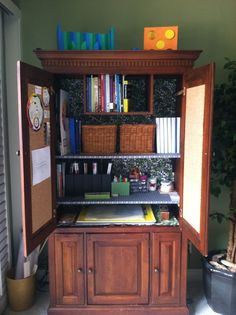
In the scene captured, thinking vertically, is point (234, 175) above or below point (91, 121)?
below

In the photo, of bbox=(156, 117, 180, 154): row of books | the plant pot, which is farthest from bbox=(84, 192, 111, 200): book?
the plant pot

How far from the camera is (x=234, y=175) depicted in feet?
6.90

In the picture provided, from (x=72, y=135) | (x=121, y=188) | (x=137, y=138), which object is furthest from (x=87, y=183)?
(x=137, y=138)

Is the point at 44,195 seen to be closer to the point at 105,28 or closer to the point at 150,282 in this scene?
the point at 150,282

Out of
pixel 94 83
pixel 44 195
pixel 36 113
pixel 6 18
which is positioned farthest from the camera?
pixel 6 18

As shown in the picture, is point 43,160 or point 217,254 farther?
point 217,254

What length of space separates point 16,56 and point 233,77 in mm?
1555

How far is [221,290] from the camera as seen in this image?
6.87 ft

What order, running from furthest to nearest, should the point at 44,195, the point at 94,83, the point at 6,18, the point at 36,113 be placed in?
the point at 6,18 < the point at 94,83 < the point at 44,195 < the point at 36,113

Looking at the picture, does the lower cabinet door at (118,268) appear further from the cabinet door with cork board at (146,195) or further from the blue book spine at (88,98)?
the blue book spine at (88,98)

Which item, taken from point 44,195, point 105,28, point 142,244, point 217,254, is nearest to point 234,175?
point 217,254

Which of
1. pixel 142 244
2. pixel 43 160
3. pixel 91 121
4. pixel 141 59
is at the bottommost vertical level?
pixel 142 244

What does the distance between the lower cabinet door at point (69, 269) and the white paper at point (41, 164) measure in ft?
1.56

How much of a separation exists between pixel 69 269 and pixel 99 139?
35.0 inches
